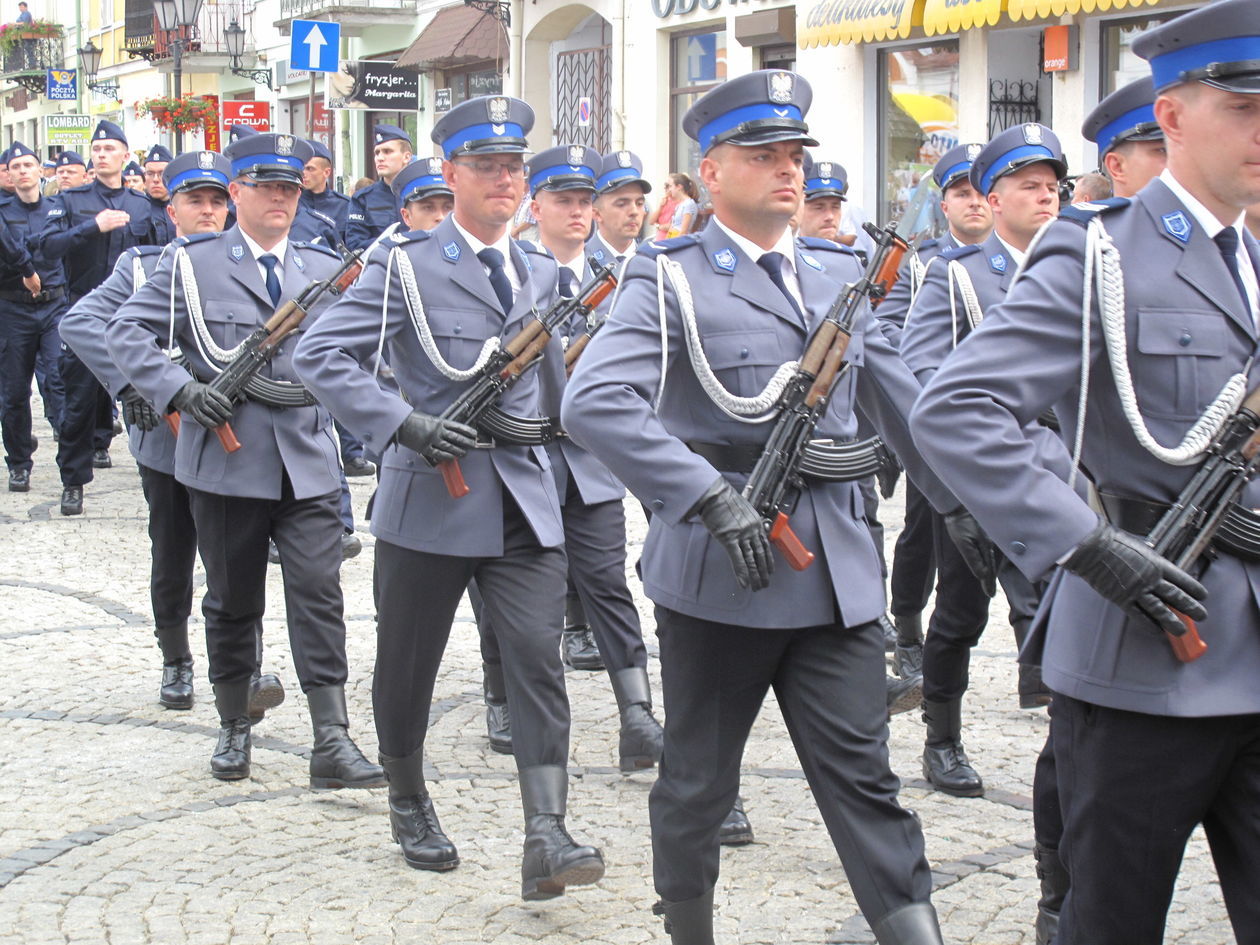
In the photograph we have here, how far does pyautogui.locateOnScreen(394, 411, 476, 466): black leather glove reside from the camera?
4711 millimetres

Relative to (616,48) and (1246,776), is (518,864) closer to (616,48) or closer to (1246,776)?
(1246,776)

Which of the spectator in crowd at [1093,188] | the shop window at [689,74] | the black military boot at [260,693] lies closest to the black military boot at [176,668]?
the black military boot at [260,693]

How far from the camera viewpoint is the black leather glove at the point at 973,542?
13.9ft

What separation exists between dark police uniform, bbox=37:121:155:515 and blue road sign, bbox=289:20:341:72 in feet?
18.6

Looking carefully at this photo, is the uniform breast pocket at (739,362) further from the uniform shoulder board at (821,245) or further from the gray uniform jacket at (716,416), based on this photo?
the uniform shoulder board at (821,245)

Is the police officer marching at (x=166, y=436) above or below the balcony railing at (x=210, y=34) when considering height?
below

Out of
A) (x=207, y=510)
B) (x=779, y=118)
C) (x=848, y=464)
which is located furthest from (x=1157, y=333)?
(x=207, y=510)

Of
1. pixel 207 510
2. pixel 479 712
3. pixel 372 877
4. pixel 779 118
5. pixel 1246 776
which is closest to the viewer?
pixel 1246 776

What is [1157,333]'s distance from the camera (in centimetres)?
290

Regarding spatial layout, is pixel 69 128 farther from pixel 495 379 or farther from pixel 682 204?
pixel 495 379

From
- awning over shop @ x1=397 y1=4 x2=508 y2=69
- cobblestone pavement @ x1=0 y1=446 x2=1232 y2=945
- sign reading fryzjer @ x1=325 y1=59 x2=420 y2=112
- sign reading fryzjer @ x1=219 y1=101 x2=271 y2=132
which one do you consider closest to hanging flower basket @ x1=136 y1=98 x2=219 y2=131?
awning over shop @ x1=397 y1=4 x2=508 y2=69

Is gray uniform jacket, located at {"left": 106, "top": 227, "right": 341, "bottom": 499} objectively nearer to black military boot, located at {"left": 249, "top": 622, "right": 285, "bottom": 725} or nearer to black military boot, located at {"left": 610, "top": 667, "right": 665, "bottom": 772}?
black military boot, located at {"left": 249, "top": 622, "right": 285, "bottom": 725}

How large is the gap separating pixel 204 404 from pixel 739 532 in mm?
2811

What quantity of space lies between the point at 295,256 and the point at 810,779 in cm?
328
